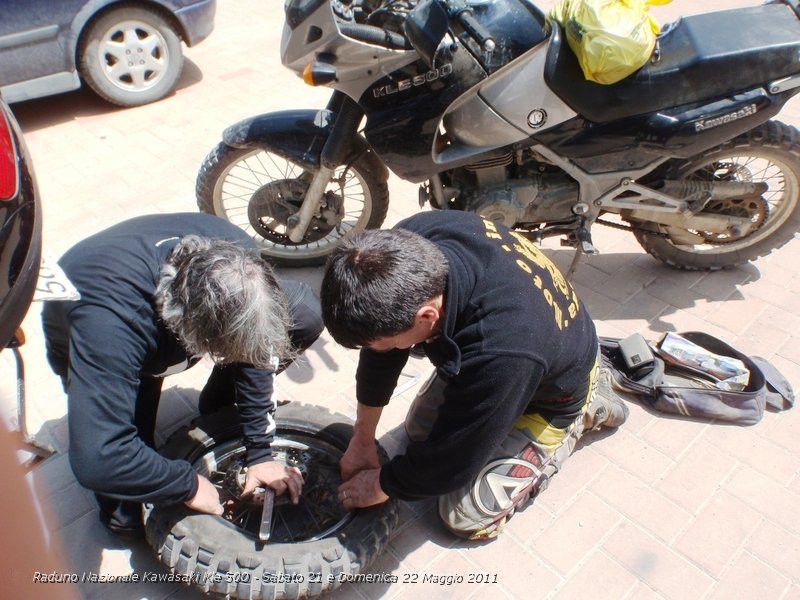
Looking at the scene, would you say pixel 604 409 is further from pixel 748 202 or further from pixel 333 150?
pixel 333 150

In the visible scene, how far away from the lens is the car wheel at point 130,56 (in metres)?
4.98

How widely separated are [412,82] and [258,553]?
1.96m

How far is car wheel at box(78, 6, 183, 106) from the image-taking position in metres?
4.98

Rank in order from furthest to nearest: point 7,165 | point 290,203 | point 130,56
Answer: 1. point 130,56
2. point 290,203
3. point 7,165

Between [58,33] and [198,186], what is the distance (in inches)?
84.4

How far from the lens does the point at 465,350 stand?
203 centimetres

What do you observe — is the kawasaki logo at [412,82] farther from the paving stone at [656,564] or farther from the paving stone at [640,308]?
the paving stone at [656,564]

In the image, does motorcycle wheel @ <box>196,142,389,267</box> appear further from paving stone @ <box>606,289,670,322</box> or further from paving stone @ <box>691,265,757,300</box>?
paving stone @ <box>691,265,757,300</box>

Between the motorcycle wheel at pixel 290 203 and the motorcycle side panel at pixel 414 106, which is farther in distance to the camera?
the motorcycle wheel at pixel 290 203

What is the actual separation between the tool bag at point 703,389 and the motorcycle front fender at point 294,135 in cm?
171

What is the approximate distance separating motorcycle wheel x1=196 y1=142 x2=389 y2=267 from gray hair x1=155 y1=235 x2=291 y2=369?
4.92 ft

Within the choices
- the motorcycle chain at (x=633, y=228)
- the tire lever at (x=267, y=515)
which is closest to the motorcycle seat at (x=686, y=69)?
the motorcycle chain at (x=633, y=228)

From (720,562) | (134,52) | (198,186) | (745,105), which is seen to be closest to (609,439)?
(720,562)

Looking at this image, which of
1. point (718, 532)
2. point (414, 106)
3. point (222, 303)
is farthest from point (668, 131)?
point (222, 303)
